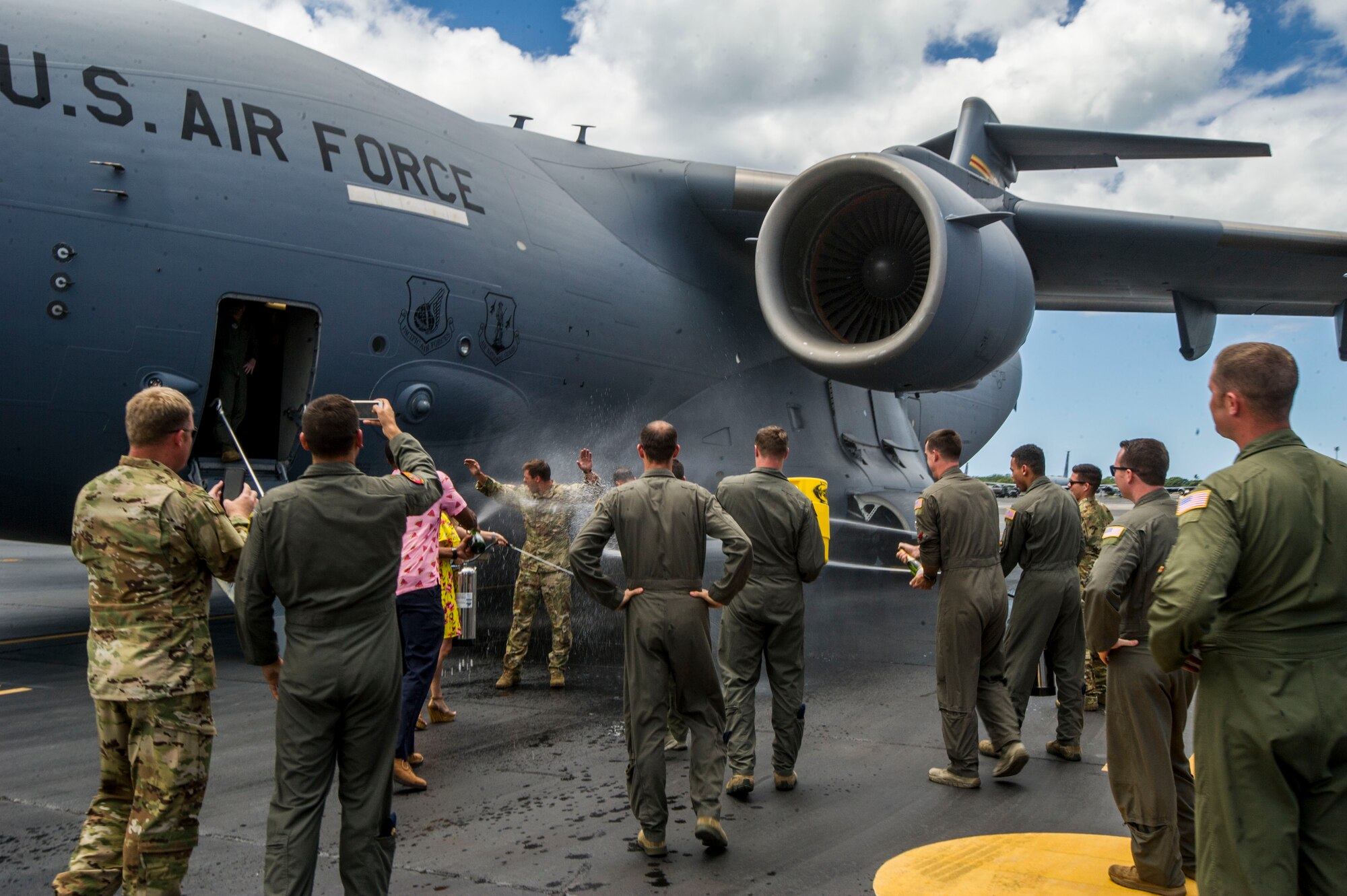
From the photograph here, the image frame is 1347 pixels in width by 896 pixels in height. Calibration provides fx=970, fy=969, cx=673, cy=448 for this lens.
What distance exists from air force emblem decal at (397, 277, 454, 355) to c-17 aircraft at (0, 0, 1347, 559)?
17mm

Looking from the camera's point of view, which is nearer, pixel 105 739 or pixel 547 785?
pixel 105 739

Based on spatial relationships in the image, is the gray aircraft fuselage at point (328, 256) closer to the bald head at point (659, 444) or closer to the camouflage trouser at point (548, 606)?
the camouflage trouser at point (548, 606)

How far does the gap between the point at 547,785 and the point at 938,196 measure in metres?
5.31

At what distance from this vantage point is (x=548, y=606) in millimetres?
6766

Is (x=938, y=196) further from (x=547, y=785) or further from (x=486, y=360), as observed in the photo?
(x=547, y=785)

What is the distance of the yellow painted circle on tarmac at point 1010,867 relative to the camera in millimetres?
3246

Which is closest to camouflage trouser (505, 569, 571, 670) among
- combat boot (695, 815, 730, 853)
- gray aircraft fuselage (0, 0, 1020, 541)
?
gray aircraft fuselage (0, 0, 1020, 541)

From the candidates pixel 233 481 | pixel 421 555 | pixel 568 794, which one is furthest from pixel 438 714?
pixel 233 481

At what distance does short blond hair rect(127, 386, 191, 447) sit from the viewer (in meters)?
2.98

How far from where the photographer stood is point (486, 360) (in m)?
7.50

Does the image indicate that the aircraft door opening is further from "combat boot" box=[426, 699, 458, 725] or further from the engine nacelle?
the engine nacelle

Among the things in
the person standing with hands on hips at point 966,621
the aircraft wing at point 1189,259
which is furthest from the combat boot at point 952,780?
the aircraft wing at point 1189,259

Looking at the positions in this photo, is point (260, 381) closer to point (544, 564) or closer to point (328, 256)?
point (328, 256)

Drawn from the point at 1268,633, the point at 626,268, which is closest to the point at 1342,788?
the point at 1268,633
